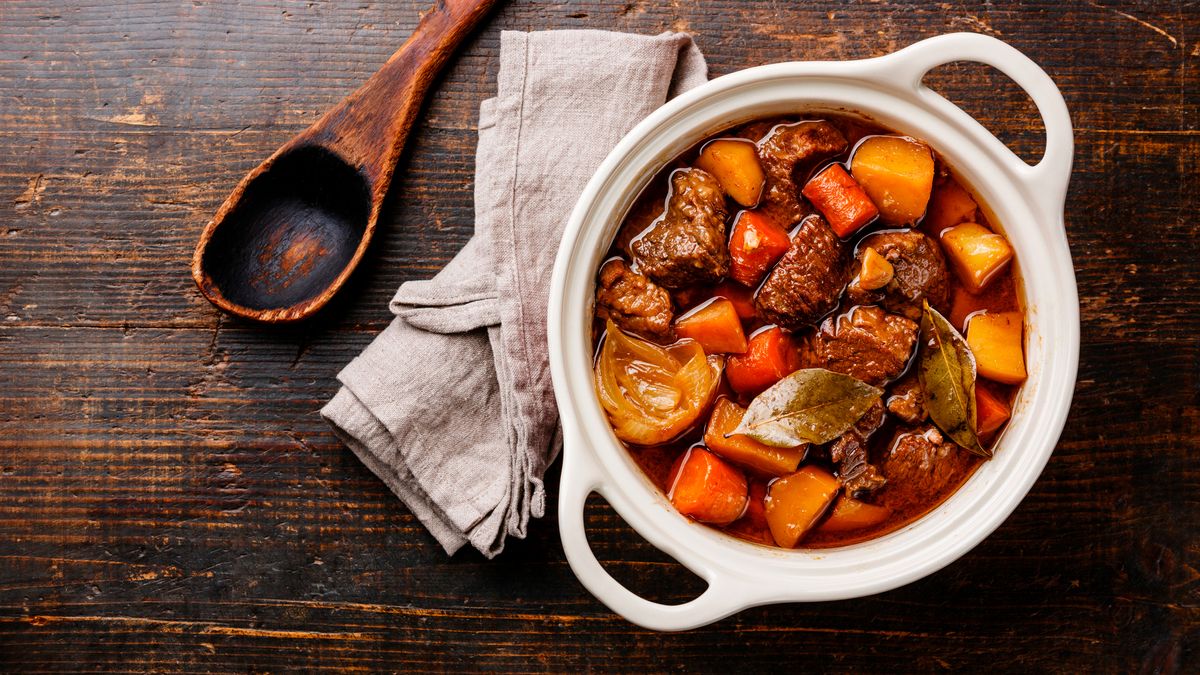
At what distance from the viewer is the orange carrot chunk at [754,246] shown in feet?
5.61

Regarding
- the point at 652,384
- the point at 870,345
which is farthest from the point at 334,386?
the point at 870,345

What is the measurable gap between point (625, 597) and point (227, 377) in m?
1.26

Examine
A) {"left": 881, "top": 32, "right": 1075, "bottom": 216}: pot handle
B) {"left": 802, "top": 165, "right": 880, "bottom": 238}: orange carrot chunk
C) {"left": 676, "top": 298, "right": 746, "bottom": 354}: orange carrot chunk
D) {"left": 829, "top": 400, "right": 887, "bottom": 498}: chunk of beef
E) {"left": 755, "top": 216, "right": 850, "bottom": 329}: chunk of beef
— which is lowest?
{"left": 829, "top": 400, "right": 887, "bottom": 498}: chunk of beef

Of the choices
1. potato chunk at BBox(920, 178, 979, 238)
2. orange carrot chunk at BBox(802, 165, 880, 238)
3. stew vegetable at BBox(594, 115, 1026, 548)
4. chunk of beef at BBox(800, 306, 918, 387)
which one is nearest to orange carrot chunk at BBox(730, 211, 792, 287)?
stew vegetable at BBox(594, 115, 1026, 548)

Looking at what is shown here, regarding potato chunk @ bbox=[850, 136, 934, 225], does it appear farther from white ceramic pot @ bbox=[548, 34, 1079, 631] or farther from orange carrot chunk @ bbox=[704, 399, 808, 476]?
orange carrot chunk @ bbox=[704, 399, 808, 476]

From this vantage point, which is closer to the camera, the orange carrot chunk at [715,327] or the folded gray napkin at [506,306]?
the orange carrot chunk at [715,327]

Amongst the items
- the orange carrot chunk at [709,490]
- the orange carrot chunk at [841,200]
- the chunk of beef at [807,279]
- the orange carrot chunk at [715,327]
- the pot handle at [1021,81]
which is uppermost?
the pot handle at [1021,81]

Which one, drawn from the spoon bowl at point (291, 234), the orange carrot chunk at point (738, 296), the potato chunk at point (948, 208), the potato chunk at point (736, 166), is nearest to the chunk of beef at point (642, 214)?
the potato chunk at point (736, 166)

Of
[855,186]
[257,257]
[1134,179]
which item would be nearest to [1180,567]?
[1134,179]

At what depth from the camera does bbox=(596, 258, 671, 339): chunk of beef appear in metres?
1.68

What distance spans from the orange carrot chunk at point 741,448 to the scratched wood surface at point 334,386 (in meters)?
0.50

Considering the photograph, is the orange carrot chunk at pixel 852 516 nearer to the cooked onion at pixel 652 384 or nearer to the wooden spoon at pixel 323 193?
the cooked onion at pixel 652 384

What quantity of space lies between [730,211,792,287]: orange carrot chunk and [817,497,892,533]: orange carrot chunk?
0.53 metres

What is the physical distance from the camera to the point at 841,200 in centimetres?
171
